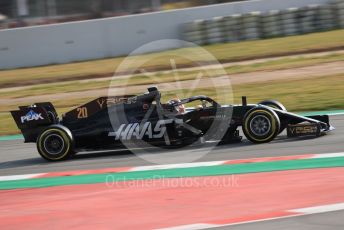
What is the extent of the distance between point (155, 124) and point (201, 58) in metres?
14.0

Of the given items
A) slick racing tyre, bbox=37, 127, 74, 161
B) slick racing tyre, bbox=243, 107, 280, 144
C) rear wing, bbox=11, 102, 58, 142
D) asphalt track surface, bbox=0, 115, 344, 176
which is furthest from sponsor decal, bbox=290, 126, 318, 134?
rear wing, bbox=11, 102, 58, 142

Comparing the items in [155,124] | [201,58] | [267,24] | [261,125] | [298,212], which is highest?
[267,24]

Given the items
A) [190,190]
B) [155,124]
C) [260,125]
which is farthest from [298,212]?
[155,124]

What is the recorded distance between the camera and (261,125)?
10094 millimetres

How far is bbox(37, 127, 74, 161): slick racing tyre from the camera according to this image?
1047 cm

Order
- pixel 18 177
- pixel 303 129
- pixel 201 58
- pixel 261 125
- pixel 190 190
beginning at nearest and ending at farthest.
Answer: pixel 190 190, pixel 18 177, pixel 261 125, pixel 303 129, pixel 201 58

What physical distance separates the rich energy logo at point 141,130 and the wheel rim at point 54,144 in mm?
930

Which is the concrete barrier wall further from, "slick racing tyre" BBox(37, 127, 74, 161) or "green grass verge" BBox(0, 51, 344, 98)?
"slick racing tyre" BBox(37, 127, 74, 161)

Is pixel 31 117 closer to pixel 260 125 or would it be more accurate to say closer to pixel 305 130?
pixel 260 125

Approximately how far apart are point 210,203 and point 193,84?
11.8 m

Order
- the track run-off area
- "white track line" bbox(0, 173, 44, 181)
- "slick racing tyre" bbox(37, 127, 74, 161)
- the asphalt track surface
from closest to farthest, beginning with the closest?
1. the track run-off area
2. the asphalt track surface
3. "white track line" bbox(0, 173, 44, 181)
4. "slick racing tyre" bbox(37, 127, 74, 161)

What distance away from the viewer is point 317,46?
73.9 feet

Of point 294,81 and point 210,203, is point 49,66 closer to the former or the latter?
point 294,81

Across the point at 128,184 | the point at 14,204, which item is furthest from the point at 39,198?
the point at 128,184
